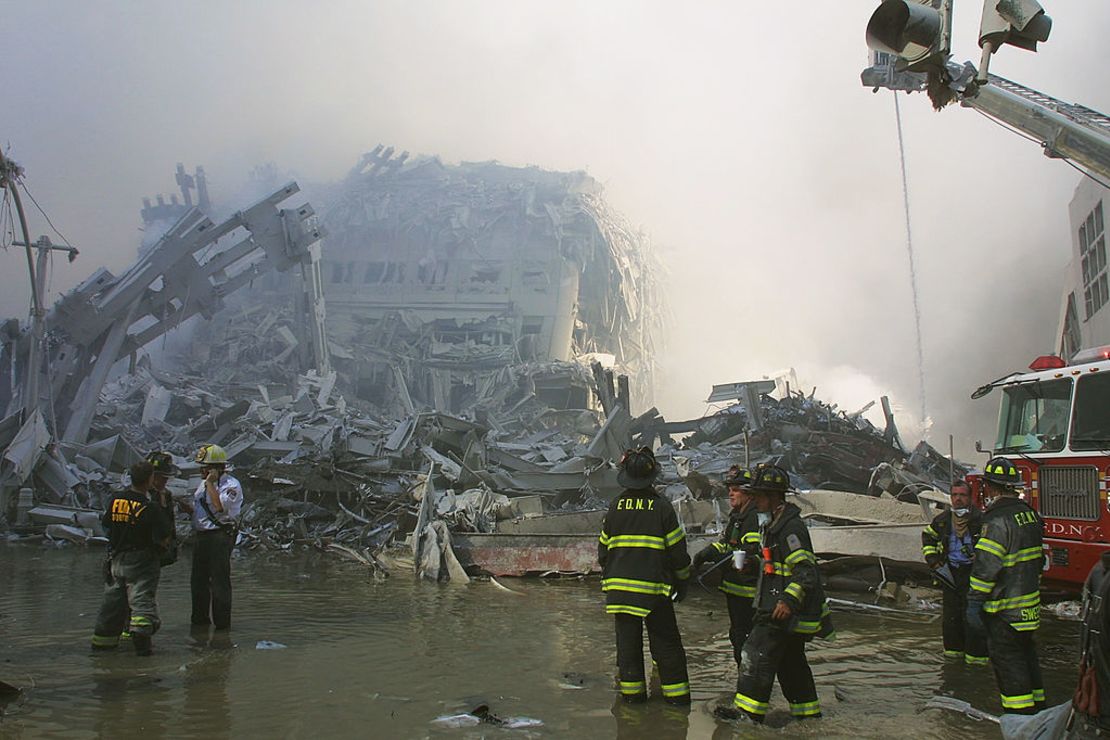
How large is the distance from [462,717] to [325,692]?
104 centimetres

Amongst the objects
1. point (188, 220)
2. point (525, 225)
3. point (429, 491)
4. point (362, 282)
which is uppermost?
point (525, 225)

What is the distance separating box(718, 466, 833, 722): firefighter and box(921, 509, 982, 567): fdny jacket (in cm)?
213

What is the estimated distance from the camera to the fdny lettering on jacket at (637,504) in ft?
14.5

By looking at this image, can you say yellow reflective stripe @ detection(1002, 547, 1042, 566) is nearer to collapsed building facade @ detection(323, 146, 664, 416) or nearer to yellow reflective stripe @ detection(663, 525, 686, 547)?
yellow reflective stripe @ detection(663, 525, 686, 547)

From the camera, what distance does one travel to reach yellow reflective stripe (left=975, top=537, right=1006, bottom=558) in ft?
13.7

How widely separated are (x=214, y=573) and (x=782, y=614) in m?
4.68

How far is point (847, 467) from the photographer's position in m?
15.6

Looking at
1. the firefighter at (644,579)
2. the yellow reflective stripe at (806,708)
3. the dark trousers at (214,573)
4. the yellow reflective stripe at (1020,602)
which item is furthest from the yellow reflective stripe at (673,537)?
the dark trousers at (214,573)

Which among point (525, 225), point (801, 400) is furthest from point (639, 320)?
point (801, 400)

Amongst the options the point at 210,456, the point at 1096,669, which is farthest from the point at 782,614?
the point at 210,456

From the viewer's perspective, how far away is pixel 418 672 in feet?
17.5

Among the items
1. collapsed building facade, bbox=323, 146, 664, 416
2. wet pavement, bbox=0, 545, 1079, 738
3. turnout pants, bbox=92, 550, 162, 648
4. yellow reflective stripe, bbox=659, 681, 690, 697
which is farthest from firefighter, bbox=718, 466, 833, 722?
collapsed building facade, bbox=323, 146, 664, 416

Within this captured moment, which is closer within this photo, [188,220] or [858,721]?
[858,721]

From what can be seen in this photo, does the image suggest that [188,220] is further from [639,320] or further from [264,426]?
[639,320]
